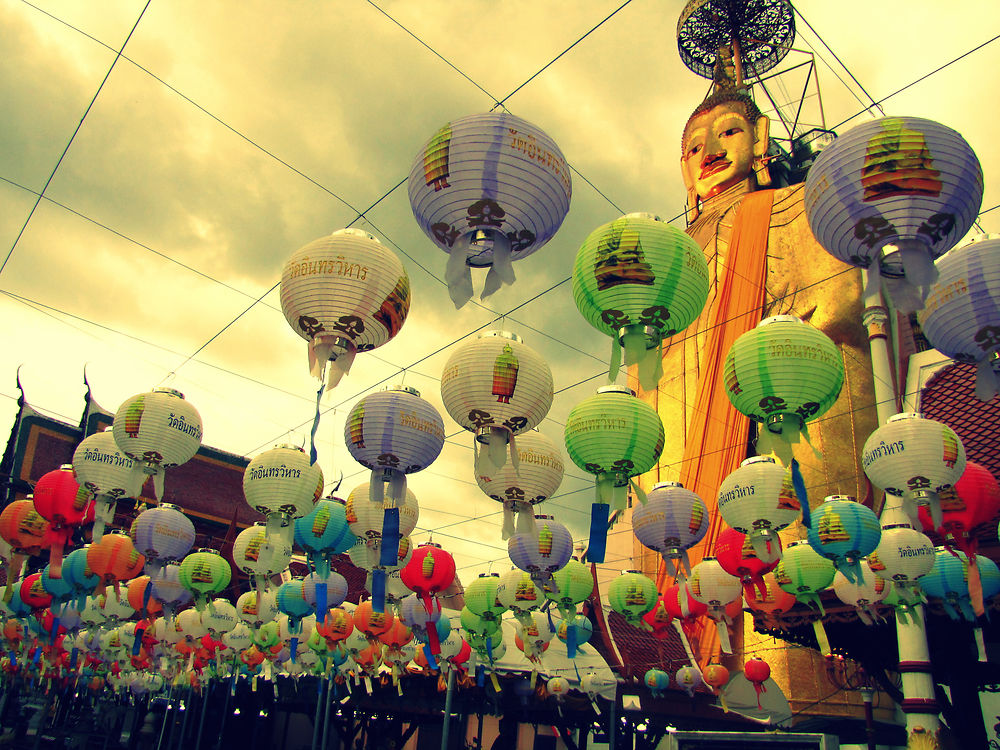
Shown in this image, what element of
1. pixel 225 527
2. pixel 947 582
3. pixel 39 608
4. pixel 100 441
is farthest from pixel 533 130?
pixel 225 527

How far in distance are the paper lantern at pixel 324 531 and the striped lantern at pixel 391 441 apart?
1.87m

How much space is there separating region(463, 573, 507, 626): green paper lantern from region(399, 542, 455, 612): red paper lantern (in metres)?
0.80

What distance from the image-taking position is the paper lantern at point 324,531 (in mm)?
6844

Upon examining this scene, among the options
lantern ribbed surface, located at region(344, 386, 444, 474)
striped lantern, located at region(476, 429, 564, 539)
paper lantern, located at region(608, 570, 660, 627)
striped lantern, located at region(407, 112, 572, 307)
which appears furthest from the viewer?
paper lantern, located at region(608, 570, 660, 627)

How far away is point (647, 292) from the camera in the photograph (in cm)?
378

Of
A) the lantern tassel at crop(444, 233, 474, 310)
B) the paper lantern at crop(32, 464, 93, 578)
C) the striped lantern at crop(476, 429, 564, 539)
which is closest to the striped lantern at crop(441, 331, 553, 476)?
the striped lantern at crop(476, 429, 564, 539)

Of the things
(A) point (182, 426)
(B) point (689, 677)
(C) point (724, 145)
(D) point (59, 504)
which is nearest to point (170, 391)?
(A) point (182, 426)

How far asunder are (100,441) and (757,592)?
22.7ft

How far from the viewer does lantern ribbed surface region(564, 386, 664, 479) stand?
4.88m

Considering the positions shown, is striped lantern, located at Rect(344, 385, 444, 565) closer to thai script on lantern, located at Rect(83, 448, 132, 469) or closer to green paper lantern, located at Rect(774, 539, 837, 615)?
thai script on lantern, located at Rect(83, 448, 132, 469)

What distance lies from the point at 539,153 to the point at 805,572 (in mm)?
5075

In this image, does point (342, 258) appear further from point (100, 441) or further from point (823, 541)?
point (823, 541)

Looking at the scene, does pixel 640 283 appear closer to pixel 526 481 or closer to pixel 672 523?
pixel 526 481

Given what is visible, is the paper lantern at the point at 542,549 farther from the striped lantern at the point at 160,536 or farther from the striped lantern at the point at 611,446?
the striped lantern at the point at 160,536
